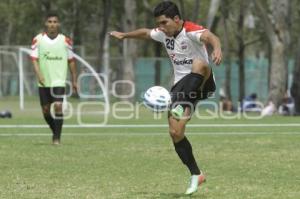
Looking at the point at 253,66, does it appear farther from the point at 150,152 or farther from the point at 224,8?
the point at 150,152

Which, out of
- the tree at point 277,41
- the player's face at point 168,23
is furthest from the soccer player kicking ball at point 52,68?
the tree at point 277,41

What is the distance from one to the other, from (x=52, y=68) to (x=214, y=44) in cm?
693

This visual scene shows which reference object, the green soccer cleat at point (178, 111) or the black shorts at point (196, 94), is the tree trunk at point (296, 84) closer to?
the black shorts at point (196, 94)

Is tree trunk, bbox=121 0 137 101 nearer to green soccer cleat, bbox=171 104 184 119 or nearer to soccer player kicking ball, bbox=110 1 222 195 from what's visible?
soccer player kicking ball, bbox=110 1 222 195

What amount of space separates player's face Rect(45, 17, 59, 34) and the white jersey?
5.69 m

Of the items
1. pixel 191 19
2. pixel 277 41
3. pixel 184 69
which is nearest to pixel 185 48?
pixel 184 69

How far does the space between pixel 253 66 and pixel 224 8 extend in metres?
4.89

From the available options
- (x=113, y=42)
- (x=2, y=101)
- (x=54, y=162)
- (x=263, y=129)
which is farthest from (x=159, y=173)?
(x=113, y=42)

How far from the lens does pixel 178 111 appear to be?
8.77 m

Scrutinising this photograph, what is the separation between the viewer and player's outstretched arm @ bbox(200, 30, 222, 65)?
8.27 metres

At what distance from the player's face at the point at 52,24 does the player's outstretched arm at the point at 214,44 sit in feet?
20.4

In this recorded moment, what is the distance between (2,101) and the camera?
140 ft

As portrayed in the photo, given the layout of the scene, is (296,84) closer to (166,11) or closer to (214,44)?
(166,11)

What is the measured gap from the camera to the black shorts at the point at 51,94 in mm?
14969
